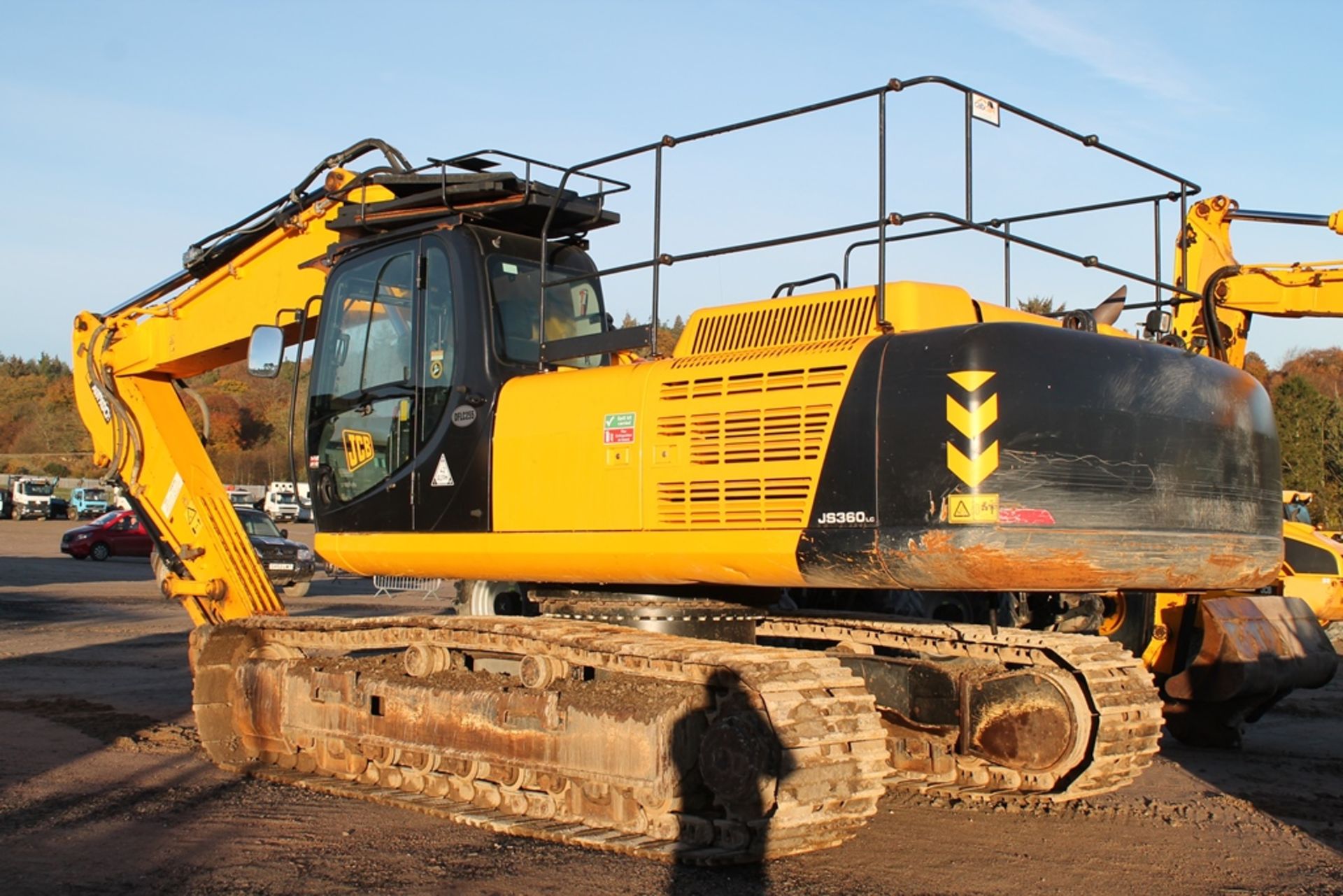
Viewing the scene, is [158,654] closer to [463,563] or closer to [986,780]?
[463,563]

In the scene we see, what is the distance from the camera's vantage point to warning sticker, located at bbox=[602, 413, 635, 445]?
630 centimetres

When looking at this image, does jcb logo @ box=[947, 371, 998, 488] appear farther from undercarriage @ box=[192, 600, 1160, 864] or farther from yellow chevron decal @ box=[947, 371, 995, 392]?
undercarriage @ box=[192, 600, 1160, 864]

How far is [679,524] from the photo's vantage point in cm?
611

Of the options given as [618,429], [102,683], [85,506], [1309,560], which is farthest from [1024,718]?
[85,506]

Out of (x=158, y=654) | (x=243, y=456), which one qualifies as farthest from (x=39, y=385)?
(x=158, y=654)

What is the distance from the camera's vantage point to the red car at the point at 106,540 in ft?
113

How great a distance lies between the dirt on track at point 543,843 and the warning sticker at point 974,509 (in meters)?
1.65

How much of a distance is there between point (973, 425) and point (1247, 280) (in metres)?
8.34

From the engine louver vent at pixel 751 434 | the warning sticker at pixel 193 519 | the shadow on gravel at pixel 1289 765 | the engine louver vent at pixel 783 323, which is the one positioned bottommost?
the shadow on gravel at pixel 1289 765

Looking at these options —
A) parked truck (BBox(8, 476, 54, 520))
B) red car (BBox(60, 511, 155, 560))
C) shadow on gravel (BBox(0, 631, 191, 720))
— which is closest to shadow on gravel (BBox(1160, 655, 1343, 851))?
shadow on gravel (BBox(0, 631, 191, 720))

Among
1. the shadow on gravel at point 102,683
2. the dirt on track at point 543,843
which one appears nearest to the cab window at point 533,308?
the dirt on track at point 543,843

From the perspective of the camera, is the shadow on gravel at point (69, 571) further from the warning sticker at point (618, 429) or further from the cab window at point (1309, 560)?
the warning sticker at point (618, 429)

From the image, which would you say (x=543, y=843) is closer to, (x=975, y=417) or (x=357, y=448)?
(x=357, y=448)

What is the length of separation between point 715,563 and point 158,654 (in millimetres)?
10787
